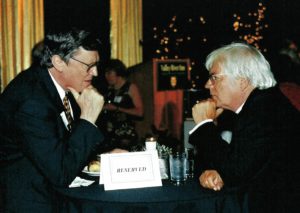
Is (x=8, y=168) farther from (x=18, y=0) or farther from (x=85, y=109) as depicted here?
(x=18, y=0)

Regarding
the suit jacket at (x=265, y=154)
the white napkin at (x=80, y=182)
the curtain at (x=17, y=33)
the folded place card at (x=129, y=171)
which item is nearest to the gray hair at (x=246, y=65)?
the suit jacket at (x=265, y=154)

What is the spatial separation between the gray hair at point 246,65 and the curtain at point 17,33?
159 inches

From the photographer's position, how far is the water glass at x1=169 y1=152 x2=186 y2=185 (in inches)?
85.5

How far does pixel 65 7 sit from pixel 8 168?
4.83 metres

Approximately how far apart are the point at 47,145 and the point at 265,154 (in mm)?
947

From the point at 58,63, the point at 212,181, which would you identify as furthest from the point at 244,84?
the point at 58,63

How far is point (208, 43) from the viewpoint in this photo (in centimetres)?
773

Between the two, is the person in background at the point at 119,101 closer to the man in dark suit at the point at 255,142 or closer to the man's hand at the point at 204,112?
the man's hand at the point at 204,112

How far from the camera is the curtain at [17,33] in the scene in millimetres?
5539

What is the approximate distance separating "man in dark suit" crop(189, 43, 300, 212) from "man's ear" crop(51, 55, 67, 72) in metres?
0.74

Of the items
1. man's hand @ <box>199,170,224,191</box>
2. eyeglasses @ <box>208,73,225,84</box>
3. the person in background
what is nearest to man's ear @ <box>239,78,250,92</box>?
eyeglasses @ <box>208,73,225,84</box>

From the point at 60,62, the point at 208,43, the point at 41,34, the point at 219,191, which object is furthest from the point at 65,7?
the point at 219,191

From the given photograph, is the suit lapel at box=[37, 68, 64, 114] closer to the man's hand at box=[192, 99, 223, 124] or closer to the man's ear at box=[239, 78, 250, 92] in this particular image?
the man's hand at box=[192, 99, 223, 124]

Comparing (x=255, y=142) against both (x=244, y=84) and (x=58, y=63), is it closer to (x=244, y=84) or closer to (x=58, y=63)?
(x=244, y=84)
